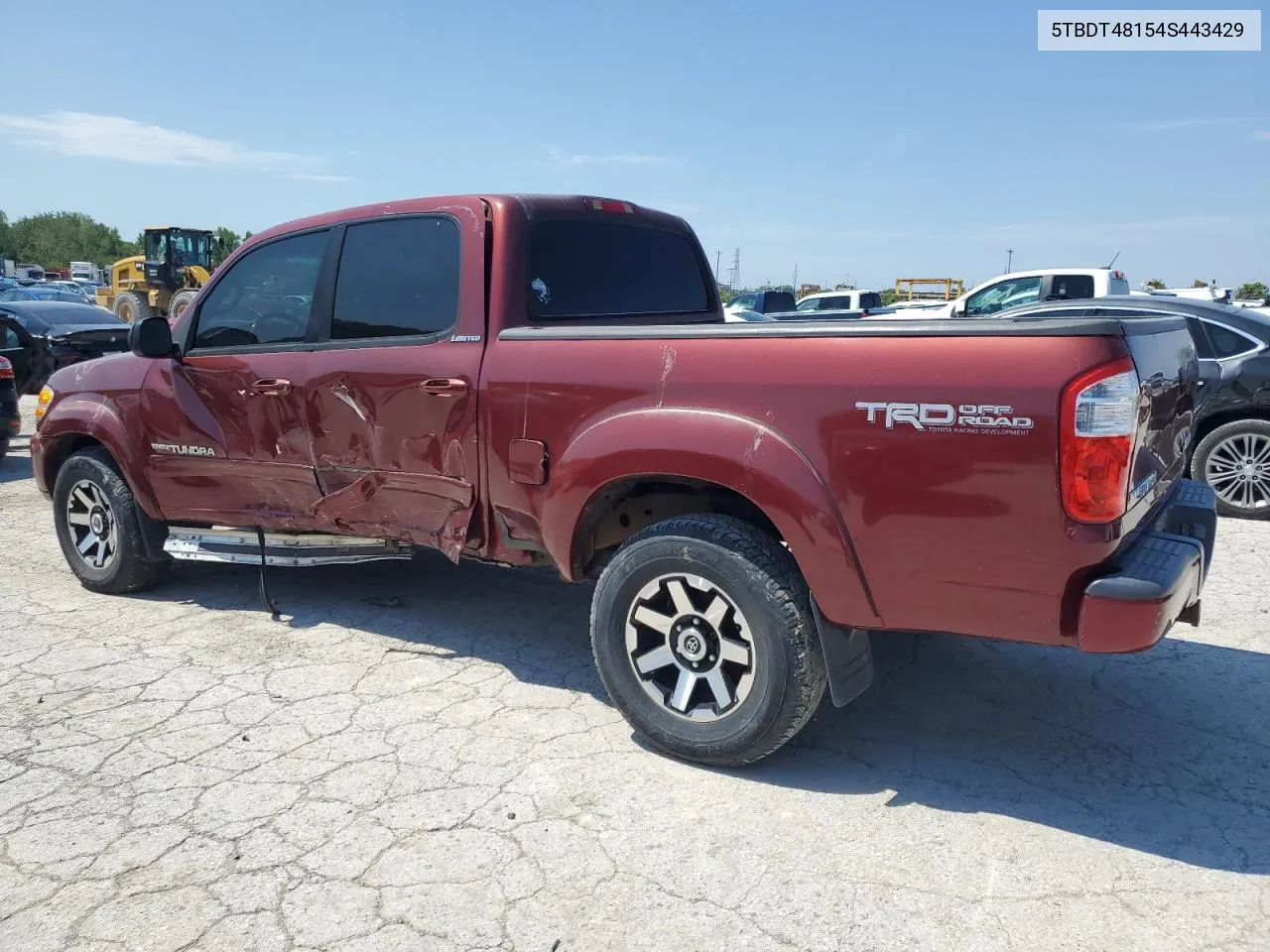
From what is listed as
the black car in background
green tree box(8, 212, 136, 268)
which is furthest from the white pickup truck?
green tree box(8, 212, 136, 268)

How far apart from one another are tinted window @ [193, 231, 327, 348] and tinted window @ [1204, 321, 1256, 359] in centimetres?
649

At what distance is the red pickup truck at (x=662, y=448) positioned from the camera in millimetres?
2641

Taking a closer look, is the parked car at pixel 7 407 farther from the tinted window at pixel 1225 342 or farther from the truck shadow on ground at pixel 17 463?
the tinted window at pixel 1225 342

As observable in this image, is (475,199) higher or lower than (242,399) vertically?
higher

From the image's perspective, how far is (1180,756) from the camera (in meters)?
3.42

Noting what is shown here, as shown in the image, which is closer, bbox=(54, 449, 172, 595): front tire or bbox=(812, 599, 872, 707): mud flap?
bbox=(812, 599, 872, 707): mud flap

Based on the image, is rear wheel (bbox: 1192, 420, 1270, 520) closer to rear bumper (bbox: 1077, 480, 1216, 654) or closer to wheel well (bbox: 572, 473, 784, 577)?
rear bumper (bbox: 1077, 480, 1216, 654)

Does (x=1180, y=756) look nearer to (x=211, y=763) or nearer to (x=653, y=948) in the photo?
(x=653, y=948)

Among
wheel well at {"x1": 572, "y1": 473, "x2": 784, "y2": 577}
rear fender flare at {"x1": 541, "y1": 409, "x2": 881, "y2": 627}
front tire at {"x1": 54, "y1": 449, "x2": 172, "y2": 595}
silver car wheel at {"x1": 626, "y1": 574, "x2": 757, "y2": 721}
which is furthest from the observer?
front tire at {"x1": 54, "y1": 449, "x2": 172, "y2": 595}

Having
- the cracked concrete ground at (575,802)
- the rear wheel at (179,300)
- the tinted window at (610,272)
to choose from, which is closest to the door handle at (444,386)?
the tinted window at (610,272)

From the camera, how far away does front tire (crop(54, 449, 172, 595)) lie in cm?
520

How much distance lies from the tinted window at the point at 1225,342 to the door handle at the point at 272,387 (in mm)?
6658

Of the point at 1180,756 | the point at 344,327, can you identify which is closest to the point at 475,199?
the point at 344,327

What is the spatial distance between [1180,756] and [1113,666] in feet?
2.79
